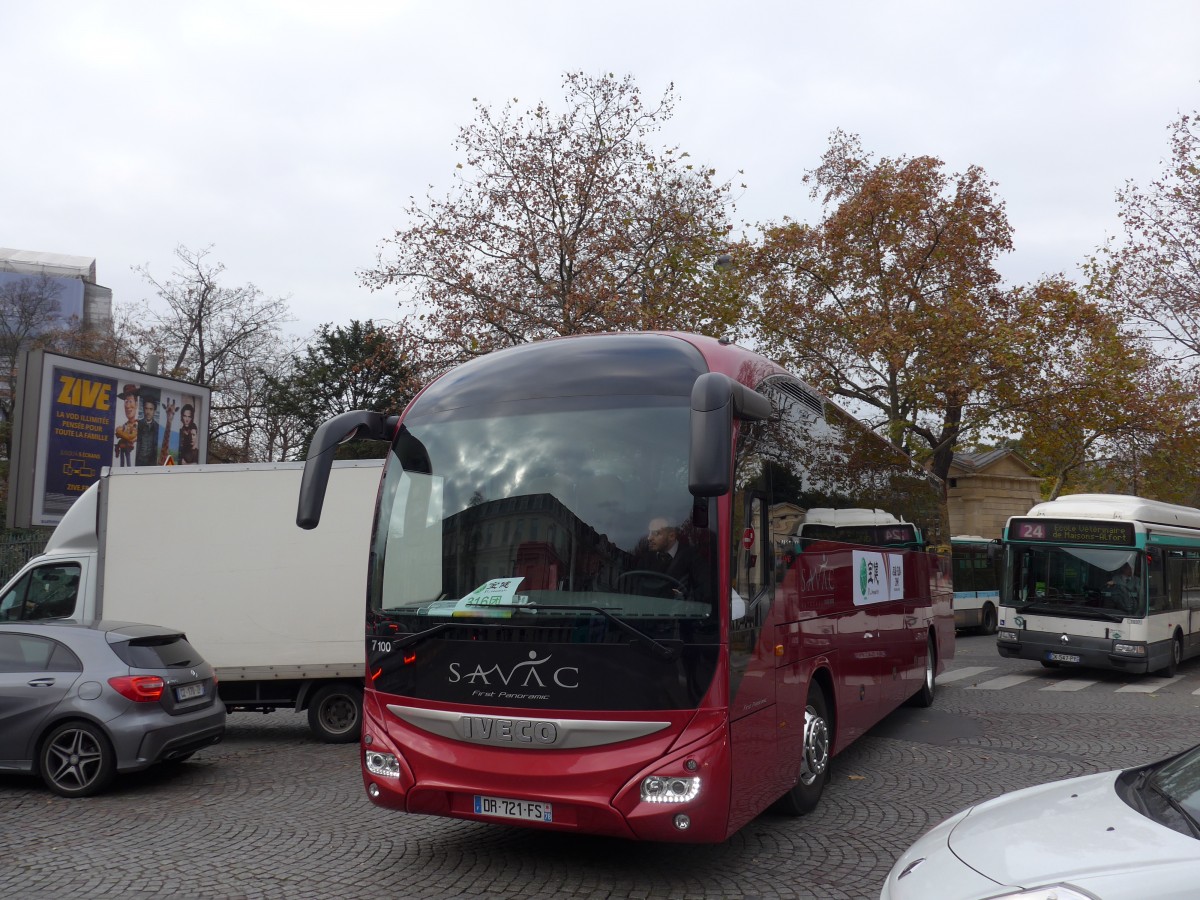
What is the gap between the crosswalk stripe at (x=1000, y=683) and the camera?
16.6m

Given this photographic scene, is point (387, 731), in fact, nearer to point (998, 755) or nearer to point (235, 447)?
point (998, 755)

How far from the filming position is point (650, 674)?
5.77 meters

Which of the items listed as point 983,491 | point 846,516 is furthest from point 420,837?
point 983,491

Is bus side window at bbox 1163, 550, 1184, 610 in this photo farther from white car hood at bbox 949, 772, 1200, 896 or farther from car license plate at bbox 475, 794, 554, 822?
car license plate at bbox 475, 794, 554, 822

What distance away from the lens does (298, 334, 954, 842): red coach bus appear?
5.74m

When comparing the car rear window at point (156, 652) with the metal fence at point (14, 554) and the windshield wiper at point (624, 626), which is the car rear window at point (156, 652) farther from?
the metal fence at point (14, 554)

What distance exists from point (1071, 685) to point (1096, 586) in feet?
5.72

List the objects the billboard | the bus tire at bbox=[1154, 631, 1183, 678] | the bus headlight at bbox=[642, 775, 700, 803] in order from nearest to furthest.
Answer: the bus headlight at bbox=[642, 775, 700, 803] → the bus tire at bbox=[1154, 631, 1183, 678] → the billboard

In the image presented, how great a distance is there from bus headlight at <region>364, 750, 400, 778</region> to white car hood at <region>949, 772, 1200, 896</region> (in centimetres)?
331

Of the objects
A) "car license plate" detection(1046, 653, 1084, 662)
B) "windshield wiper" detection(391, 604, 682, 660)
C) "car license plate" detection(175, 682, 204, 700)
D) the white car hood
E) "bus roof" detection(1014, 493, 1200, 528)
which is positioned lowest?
"car license plate" detection(1046, 653, 1084, 662)

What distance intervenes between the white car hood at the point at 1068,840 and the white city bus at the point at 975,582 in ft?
83.0

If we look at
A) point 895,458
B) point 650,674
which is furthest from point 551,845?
point 895,458

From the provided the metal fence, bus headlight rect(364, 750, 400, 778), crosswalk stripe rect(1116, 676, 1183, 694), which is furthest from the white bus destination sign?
the metal fence

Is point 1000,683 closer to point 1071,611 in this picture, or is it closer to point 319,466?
point 1071,611
